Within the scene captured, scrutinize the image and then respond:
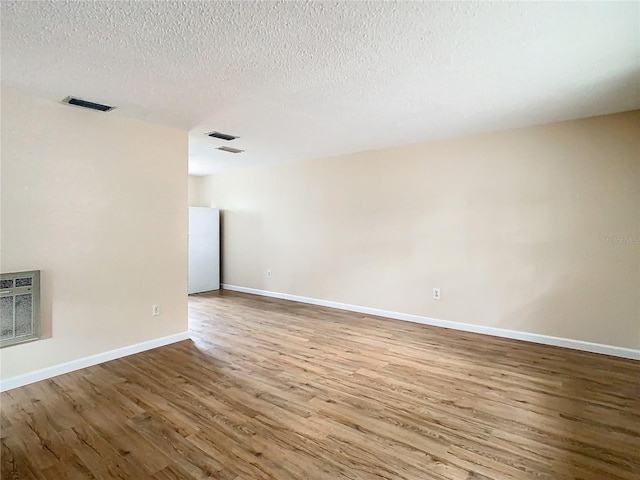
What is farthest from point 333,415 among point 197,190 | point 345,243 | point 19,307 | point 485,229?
point 197,190

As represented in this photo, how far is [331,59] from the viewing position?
2189 mm

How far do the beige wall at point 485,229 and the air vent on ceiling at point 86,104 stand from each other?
298 centimetres

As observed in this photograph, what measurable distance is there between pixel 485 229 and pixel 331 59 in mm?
2694

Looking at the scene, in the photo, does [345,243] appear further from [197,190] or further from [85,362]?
[197,190]

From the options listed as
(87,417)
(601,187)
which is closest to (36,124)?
(87,417)

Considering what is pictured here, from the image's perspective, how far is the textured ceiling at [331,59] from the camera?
1.73 meters

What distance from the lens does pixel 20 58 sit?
214 centimetres

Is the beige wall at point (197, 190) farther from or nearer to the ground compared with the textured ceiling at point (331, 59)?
nearer to the ground

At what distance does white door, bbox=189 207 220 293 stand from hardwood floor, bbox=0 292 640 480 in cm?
295

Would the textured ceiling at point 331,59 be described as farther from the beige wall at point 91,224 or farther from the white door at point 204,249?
the white door at point 204,249

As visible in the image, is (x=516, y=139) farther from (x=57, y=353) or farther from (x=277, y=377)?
(x=57, y=353)

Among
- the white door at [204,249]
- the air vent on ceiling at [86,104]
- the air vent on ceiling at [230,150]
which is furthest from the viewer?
the white door at [204,249]

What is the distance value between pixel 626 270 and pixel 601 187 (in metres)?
0.80

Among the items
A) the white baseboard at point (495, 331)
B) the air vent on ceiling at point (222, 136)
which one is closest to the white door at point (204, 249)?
the white baseboard at point (495, 331)
